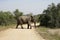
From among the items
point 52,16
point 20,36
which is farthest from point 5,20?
point 20,36

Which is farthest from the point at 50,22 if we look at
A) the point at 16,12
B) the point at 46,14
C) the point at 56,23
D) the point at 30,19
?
the point at 16,12

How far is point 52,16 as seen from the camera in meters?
42.4

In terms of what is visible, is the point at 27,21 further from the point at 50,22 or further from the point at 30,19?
the point at 50,22

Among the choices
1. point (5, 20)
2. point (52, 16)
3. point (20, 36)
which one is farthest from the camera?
point (5, 20)

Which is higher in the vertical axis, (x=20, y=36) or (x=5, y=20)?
(x=20, y=36)

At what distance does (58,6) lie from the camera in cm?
4416

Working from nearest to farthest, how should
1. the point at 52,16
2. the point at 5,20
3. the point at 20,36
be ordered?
the point at 20,36 < the point at 52,16 < the point at 5,20

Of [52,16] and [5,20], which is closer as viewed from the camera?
[52,16]

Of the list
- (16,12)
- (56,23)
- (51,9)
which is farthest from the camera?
(16,12)

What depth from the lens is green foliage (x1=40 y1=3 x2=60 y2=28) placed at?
39.8 meters

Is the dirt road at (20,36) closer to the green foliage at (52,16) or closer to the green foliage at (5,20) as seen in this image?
the green foliage at (52,16)

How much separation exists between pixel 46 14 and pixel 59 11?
336 cm

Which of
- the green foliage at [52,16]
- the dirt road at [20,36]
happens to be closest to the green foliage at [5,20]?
the green foliage at [52,16]

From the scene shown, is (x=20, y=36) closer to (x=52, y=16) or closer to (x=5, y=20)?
(x=52, y=16)
